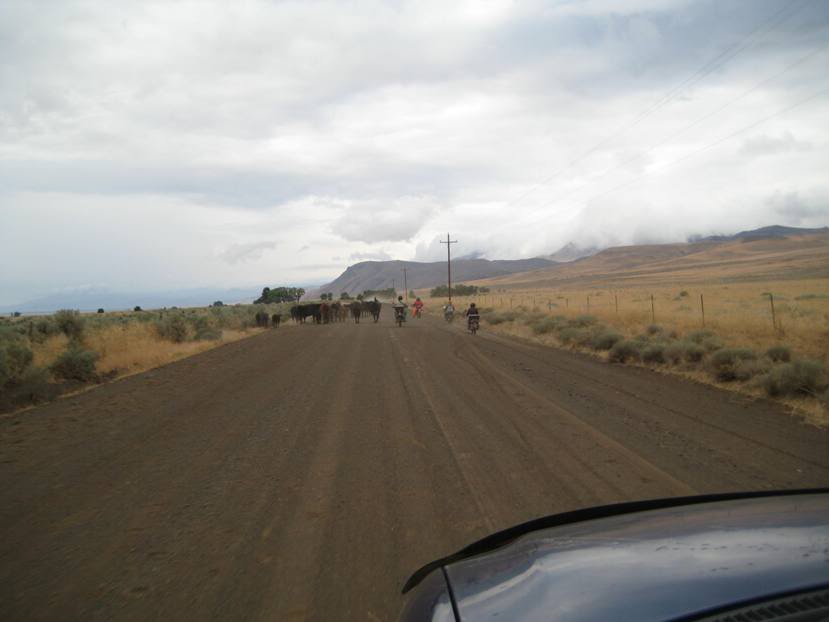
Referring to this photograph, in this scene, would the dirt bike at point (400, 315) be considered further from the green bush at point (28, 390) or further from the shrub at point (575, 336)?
the green bush at point (28, 390)

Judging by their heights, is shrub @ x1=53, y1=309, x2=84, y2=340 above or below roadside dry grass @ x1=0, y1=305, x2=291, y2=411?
above

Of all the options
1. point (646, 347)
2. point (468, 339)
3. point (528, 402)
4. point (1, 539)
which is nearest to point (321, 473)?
point (1, 539)

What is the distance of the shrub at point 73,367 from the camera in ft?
51.6

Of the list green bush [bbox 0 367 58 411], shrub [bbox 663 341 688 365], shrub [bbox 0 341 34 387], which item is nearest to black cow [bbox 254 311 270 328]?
shrub [bbox 0 341 34 387]

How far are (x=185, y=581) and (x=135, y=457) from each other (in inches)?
154

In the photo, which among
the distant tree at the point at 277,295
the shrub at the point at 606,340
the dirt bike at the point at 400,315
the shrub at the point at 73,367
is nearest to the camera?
the shrub at the point at 73,367

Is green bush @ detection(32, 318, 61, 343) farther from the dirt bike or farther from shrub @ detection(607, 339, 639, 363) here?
shrub @ detection(607, 339, 639, 363)

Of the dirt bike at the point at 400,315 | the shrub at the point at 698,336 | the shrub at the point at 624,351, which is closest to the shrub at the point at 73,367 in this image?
the shrub at the point at 624,351

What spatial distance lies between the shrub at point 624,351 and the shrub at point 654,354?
0.55 meters

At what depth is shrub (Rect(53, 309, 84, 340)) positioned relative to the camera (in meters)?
23.0

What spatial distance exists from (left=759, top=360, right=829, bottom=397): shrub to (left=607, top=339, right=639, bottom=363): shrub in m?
5.45

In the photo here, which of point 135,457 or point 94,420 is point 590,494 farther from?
point 94,420

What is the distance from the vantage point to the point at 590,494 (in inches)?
225

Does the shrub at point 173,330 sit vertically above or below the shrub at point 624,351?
above
